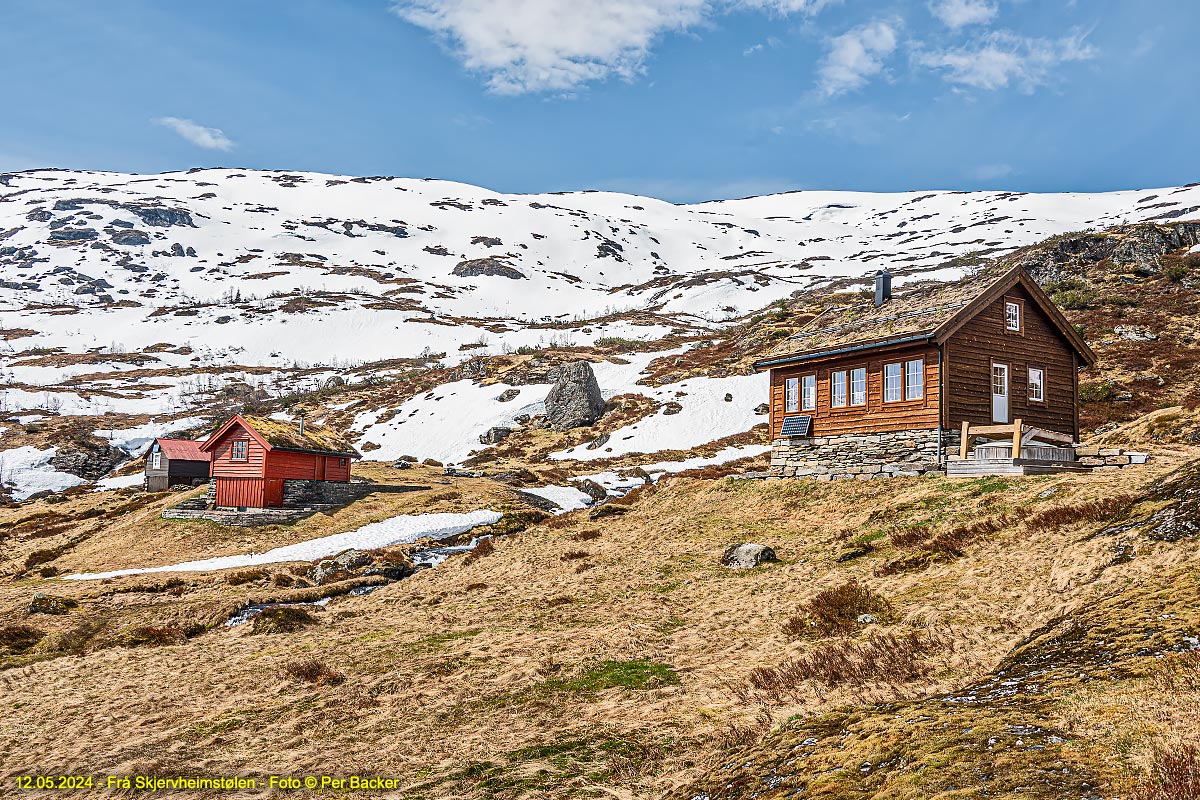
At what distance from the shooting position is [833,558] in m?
17.8

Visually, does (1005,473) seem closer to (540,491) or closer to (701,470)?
(701,470)

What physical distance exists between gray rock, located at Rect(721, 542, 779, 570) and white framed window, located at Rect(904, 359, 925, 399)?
11299 mm

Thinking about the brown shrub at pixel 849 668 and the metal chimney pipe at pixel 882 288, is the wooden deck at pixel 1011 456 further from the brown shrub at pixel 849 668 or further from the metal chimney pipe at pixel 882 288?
the brown shrub at pixel 849 668

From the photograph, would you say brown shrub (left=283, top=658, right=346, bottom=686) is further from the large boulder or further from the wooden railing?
the large boulder

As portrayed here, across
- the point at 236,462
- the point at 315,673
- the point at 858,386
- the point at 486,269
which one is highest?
the point at 486,269

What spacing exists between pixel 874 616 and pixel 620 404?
187ft

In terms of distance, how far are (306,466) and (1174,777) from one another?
43038 millimetres

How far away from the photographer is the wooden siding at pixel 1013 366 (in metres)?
26.1

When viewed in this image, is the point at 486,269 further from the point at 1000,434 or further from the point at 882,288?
the point at 1000,434

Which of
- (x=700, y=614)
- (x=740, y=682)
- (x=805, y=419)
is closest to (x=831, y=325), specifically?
(x=805, y=419)

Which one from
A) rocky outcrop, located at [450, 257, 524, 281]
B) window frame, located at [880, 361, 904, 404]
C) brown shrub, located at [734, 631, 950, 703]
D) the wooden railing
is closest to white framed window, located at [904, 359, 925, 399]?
window frame, located at [880, 361, 904, 404]

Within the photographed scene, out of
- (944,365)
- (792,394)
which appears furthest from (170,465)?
(944,365)

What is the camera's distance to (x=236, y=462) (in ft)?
132

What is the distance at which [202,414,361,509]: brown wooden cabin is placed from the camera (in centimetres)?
3941
